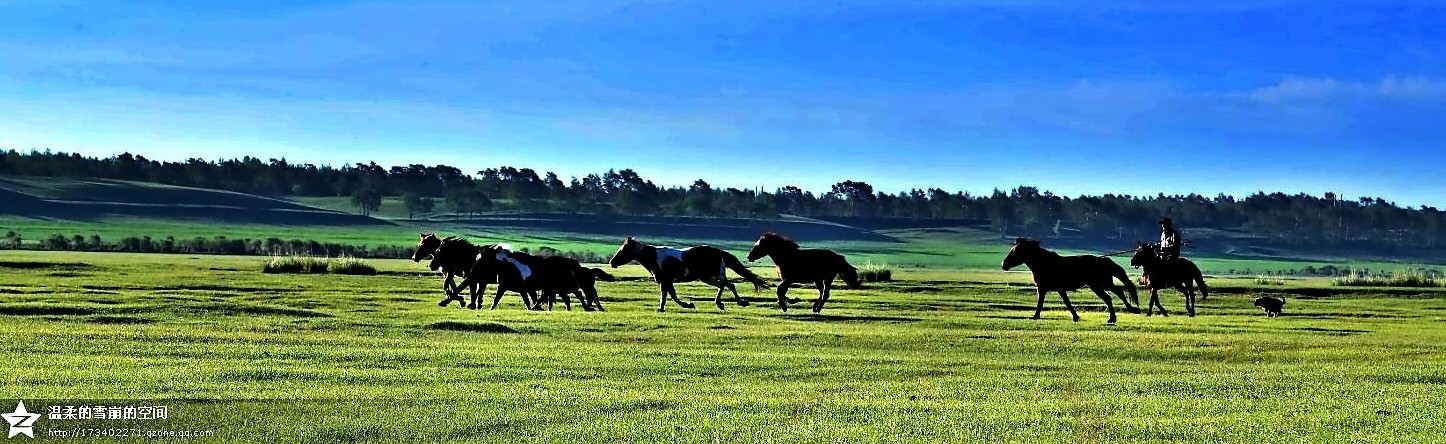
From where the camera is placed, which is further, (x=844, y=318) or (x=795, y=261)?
(x=795, y=261)

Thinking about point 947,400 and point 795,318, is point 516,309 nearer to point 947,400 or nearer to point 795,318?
point 795,318

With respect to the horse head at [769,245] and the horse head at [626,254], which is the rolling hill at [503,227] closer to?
the horse head at [626,254]

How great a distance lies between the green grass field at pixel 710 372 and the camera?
9938 millimetres

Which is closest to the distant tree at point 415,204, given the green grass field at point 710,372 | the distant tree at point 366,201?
the distant tree at point 366,201

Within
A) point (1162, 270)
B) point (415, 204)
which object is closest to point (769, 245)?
point (1162, 270)

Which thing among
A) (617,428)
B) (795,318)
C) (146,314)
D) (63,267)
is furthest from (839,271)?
(63,267)

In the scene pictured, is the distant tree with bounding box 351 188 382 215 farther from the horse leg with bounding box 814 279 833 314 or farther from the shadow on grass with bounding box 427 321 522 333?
the shadow on grass with bounding box 427 321 522 333

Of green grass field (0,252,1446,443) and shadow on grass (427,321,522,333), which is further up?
green grass field (0,252,1446,443)

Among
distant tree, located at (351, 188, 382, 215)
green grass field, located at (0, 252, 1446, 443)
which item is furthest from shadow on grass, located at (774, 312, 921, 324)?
distant tree, located at (351, 188, 382, 215)

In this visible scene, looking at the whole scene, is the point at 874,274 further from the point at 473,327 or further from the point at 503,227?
the point at 503,227

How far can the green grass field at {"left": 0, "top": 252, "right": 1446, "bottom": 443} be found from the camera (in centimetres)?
994

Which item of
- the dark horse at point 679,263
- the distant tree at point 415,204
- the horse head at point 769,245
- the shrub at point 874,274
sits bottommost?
the shrub at point 874,274

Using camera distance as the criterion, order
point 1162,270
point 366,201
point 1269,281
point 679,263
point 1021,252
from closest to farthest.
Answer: point 1021,252 → point 679,263 → point 1162,270 → point 1269,281 → point 366,201

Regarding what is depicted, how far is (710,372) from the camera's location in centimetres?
1383
